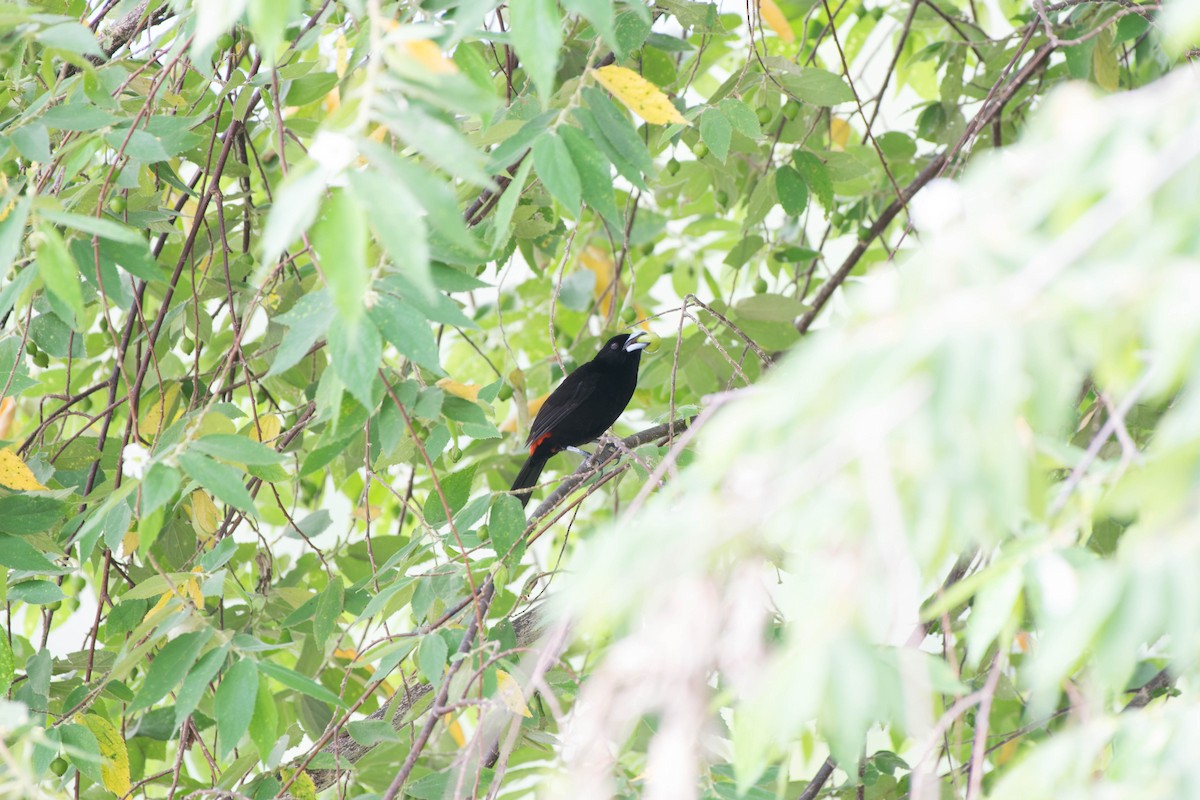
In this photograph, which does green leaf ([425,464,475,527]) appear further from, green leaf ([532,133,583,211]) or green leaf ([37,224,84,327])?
green leaf ([37,224,84,327])

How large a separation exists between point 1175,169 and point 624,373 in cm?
478

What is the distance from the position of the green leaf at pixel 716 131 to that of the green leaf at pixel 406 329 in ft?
3.21

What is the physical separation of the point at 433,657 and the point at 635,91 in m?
1.09

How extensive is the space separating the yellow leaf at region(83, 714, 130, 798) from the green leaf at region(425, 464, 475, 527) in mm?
825

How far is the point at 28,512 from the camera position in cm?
254

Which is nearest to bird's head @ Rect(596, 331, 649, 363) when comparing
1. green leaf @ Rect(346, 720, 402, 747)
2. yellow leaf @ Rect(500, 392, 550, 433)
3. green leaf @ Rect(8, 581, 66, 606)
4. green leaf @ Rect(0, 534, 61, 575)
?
yellow leaf @ Rect(500, 392, 550, 433)

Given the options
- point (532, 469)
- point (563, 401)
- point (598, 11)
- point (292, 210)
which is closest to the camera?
point (292, 210)

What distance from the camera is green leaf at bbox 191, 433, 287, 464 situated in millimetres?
1889

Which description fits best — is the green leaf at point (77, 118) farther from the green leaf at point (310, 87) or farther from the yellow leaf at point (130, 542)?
the yellow leaf at point (130, 542)

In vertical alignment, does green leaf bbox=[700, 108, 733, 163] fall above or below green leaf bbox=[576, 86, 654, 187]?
below

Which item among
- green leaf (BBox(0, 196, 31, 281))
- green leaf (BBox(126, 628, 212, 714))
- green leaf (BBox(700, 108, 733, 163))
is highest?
green leaf (BBox(0, 196, 31, 281))

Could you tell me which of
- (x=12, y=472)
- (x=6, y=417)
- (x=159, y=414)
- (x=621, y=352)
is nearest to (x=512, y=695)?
(x=12, y=472)

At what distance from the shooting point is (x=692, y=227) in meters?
4.53

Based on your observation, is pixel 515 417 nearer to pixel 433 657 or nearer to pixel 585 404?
pixel 585 404
